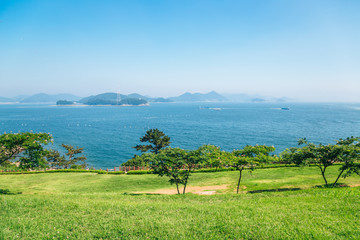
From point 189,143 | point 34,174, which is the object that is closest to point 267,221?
point 34,174

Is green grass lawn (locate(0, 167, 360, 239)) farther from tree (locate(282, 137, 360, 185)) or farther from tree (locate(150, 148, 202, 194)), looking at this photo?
tree (locate(150, 148, 202, 194))

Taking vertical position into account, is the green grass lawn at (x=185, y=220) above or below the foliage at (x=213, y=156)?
below

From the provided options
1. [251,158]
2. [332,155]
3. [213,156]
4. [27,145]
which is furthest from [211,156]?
[27,145]

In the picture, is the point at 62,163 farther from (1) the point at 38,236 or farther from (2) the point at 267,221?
(2) the point at 267,221

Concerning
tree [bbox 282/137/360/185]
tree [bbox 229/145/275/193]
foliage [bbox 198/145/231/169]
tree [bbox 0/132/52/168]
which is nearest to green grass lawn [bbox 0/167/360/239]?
tree [bbox 229/145/275/193]

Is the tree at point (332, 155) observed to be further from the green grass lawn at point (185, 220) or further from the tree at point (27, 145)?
the tree at point (27, 145)

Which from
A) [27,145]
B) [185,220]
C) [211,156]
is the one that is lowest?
[185,220]

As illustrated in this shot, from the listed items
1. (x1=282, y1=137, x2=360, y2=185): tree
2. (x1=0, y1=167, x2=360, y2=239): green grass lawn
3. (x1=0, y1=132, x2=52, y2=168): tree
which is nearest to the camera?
(x1=0, y1=167, x2=360, y2=239): green grass lawn

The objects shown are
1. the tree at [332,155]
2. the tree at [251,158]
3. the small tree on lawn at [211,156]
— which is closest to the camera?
the tree at [332,155]

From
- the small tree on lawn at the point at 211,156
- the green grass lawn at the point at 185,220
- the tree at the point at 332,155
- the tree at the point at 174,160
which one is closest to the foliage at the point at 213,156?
the small tree on lawn at the point at 211,156

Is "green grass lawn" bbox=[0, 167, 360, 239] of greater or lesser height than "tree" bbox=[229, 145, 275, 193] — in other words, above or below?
below

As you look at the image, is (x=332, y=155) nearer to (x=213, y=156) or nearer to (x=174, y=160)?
(x=213, y=156)

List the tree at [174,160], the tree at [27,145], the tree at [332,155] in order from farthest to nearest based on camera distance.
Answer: the tree at [27,145] < the tree at [332,155] < the tree at [174,160]

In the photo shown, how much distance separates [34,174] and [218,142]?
51330 millimetres
